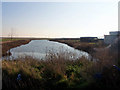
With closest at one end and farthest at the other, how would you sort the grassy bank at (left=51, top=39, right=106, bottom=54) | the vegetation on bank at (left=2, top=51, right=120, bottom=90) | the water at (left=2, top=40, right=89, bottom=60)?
1. the vegetation on bank at (left=2, top=51, right=120, bottom=90)
2. the grassy bank at (left=51, top=39, right=106, bottom=54)
3. the water at (left=2, top=40, right=89, bottom=60)

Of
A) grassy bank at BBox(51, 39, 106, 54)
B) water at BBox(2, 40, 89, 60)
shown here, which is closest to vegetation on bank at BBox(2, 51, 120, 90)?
grassy bank at BBox(51, 39, 106, 54)

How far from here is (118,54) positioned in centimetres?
454

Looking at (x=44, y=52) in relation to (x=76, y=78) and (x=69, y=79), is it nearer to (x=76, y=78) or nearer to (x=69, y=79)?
(x=69, y=79)

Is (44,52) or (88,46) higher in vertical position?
(88,46)

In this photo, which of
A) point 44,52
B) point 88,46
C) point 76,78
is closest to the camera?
point 76,78

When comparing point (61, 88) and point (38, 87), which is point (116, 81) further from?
point (38, 87)

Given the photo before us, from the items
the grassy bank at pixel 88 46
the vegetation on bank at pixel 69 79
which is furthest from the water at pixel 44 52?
the vegetation on bank at pixel 69 79

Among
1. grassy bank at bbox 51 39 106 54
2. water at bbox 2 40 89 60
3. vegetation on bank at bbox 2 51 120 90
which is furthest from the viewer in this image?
water at bbox 2 40 89 60

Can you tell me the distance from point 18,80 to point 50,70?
1324mm

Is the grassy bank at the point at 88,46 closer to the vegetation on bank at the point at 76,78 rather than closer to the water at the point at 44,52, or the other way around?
the water at the point at 44,52

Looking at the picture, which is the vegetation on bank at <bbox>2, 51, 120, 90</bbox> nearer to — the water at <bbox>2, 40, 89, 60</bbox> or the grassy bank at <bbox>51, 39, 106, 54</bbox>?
the grassy bank at <bbox>51, 39, 106, 54</bbox>

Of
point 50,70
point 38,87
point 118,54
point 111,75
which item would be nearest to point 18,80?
point 38,87

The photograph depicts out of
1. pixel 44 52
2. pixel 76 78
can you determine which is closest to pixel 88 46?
pixel 44 52

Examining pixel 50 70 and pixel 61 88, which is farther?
pixel 50 70
